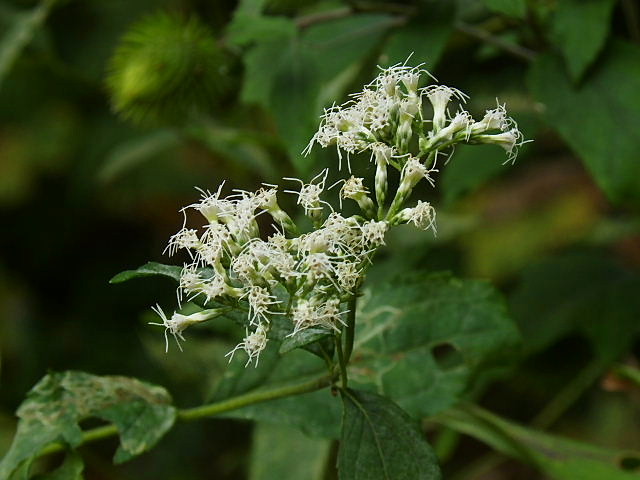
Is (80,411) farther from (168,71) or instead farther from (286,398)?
(168,71)

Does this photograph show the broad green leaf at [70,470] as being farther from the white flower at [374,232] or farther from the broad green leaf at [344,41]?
the broad green leaf at [344,41]

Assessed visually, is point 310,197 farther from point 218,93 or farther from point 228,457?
point 228,457

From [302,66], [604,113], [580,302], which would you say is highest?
[302,66]

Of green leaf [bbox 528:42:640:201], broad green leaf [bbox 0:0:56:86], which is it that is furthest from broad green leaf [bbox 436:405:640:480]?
broad green leaf [bbox 0:0:56:86]

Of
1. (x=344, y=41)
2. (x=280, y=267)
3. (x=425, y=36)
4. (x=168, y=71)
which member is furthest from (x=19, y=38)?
(x=280, y=267)

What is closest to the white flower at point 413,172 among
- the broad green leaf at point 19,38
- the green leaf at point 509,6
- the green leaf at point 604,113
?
the green leaf at point 509,6

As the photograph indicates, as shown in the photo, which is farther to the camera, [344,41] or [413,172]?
[344,41]

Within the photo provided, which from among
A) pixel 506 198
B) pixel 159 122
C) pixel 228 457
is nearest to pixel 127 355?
pixel 228 457
